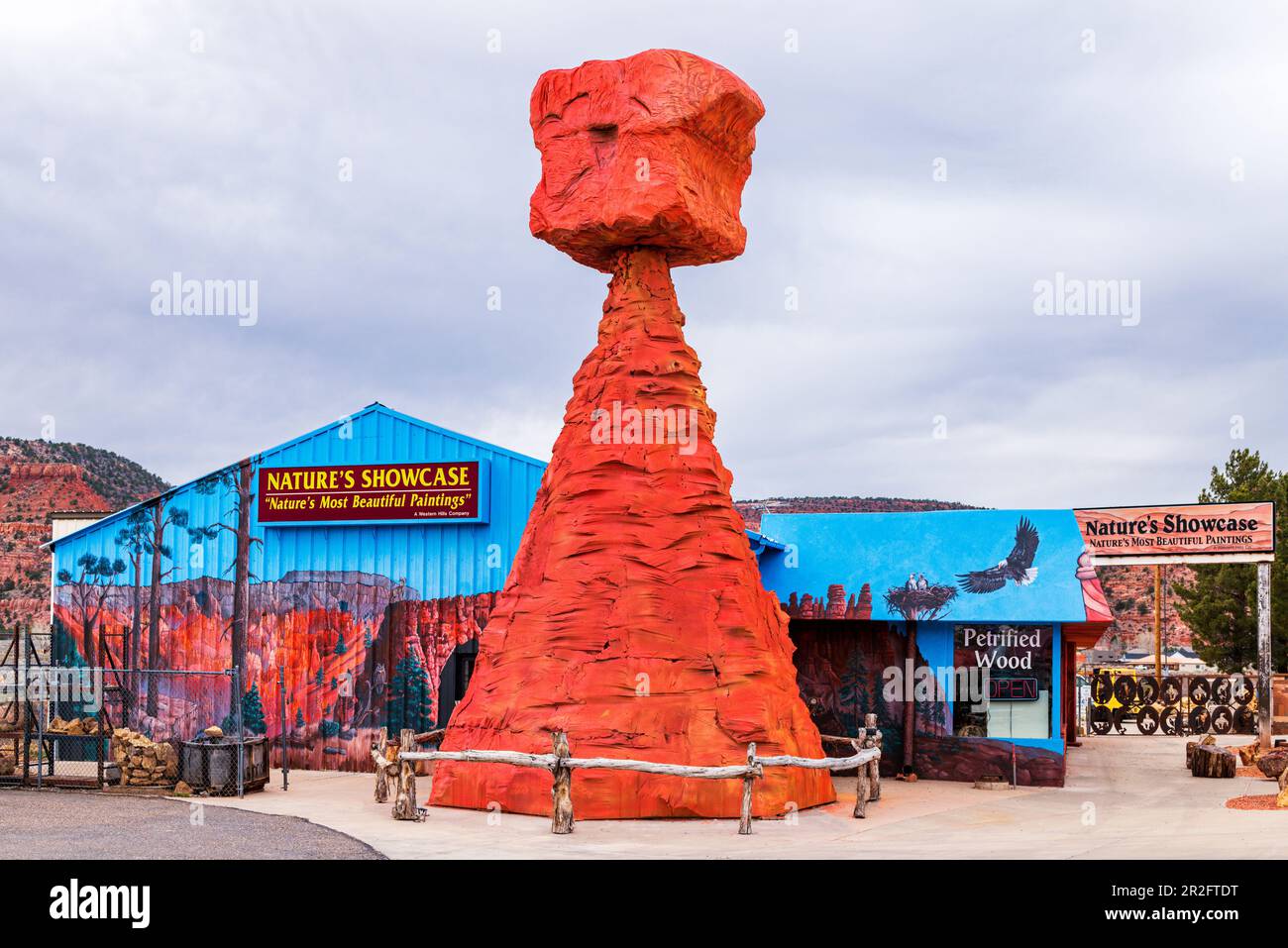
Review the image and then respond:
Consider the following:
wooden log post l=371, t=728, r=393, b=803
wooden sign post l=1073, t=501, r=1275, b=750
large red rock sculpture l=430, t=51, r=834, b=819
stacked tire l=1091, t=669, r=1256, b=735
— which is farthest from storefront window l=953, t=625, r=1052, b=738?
stacked tire l=1091, t=669, r=1256, b=735

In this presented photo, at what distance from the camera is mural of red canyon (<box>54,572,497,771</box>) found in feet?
67.6

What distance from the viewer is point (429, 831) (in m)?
13.5

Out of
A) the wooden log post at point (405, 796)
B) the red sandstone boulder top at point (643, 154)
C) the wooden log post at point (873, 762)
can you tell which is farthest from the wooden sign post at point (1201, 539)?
the wooden log post at point (405, 796)

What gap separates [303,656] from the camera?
21203mm

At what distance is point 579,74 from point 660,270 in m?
2.76

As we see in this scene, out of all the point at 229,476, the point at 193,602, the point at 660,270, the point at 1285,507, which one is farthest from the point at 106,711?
the point at 1285,507

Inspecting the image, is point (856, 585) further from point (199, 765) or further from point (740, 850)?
point (199, 765)

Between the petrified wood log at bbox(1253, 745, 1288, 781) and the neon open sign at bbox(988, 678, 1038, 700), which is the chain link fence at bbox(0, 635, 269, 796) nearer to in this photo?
the neon open sign at bbox(988, 678, 1038, 700)

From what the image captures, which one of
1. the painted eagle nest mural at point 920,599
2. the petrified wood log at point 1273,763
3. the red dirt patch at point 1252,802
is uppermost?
the painted eagle nest mural at point 920,599

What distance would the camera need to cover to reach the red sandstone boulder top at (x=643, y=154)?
15820mm

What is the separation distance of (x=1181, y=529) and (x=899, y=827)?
553 inches

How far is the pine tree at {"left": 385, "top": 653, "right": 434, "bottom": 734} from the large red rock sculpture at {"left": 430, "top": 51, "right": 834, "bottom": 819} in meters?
4.22

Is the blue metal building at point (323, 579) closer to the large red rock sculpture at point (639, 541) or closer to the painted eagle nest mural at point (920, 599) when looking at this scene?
the large red rock sculpture at point (639, 541)

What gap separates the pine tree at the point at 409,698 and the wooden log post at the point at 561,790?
7.16 meters
